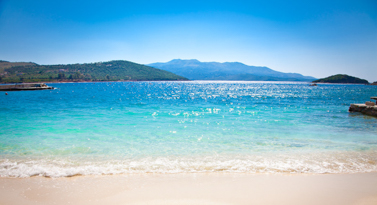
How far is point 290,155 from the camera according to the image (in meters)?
8.29

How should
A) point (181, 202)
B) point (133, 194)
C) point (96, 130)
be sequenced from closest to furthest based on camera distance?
point (181, 202), point (133, 194), point (96, 130)

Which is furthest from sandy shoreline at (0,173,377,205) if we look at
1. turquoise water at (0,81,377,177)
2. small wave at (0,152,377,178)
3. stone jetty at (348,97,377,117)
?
stone jetty at (348,97,377,117)

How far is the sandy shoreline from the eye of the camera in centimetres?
480

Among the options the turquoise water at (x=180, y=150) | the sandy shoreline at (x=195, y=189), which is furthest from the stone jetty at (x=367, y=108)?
the sandy shoreline at (x=195, y=189)

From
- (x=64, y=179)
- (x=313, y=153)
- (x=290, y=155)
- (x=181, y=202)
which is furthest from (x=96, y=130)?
(x=313, y=153)

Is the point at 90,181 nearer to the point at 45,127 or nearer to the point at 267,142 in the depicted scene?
the point at 267,142

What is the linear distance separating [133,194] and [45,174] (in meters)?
3.43

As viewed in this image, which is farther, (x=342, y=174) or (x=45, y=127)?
(x=45, y=127)

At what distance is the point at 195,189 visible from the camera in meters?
5.35

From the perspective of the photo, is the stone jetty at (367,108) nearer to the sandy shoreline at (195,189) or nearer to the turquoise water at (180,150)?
the turquoise water at (180,150)

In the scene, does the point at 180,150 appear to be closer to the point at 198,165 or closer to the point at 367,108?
the point at 198,165

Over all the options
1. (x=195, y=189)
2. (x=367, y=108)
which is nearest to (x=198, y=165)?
(x=195, y=189)

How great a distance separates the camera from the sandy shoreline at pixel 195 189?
15.8ft

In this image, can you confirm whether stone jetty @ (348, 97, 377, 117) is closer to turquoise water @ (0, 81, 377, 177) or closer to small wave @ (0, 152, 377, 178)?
turquoise water @ (0, 81, 377, 177)
